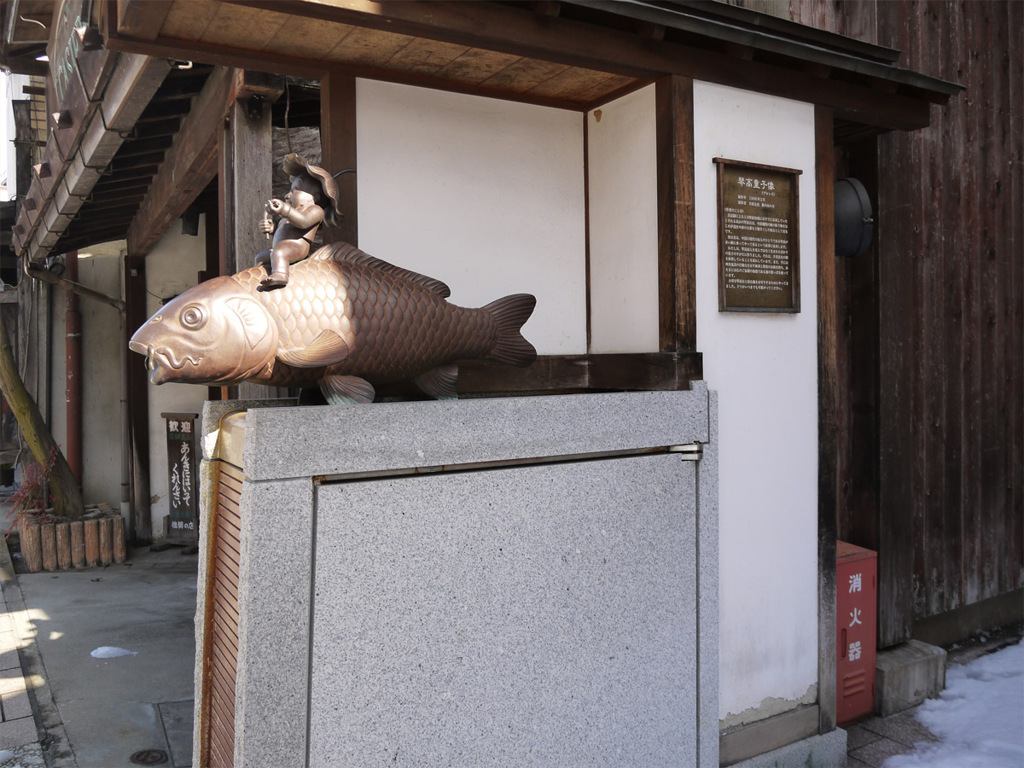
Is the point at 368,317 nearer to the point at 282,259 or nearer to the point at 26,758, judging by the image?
the point at 282,259

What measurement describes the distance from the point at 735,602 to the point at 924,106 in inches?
119

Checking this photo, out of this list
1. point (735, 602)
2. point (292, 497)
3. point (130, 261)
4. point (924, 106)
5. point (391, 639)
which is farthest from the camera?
point (130, 261)

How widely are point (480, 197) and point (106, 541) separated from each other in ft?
23.3

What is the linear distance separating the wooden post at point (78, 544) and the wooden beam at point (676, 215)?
7.54 meters

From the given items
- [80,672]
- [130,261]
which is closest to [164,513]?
[130,261]

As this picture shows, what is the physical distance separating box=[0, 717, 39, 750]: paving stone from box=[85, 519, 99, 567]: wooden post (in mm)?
4286

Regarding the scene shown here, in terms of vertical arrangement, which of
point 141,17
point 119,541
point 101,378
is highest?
point 141,17

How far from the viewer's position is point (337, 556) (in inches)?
102

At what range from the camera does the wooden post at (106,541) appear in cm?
866

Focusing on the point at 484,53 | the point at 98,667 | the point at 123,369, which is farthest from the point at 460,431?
the point at 123,369

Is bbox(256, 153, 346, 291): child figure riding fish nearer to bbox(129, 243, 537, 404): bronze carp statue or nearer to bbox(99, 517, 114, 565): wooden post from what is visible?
bbox(129, 243, 537, 404): bronze carp statue

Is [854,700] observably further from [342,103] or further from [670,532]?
[342,103]

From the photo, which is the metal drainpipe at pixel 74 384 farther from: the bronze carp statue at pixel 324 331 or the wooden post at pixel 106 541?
the bronze carp statue at pixel 324 331

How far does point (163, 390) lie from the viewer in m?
9.63
